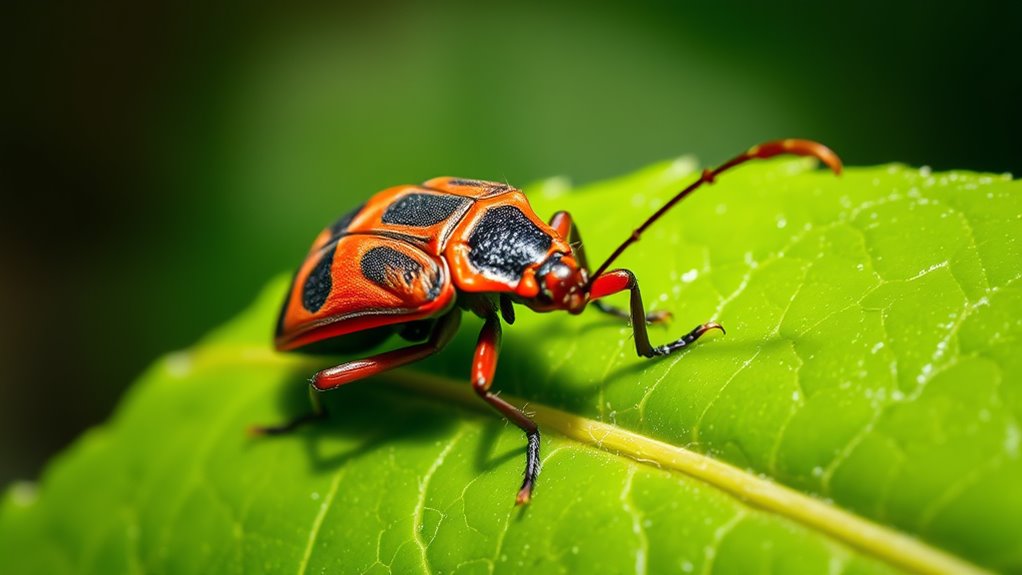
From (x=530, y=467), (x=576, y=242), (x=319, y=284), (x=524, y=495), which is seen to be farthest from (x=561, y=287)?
(x=319, y=284)

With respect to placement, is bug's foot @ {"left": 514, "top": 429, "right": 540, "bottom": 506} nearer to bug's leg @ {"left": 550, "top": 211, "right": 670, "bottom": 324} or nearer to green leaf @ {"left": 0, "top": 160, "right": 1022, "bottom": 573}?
green leaf @ {"left": 0, "top": 160, "right": 1022, "bottom": 573}

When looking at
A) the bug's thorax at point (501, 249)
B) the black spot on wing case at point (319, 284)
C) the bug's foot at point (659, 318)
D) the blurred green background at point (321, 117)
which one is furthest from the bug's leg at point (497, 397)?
the blurred green background at point (321, 117)

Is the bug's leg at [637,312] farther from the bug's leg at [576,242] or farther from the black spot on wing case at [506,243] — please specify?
the black spot on wing case at [506,243]

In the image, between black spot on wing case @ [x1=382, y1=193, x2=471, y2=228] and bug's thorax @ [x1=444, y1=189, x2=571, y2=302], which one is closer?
bug's thorax @ [x1=444, y1=189, x2=571, y2=302]

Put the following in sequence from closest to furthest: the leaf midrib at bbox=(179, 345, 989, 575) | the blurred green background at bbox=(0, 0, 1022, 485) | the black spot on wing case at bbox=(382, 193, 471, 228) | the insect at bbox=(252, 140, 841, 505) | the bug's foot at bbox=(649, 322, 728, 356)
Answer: the leaf midrib at bbox=(179, 345, 989, 575)
the bug's foot at bbox=(649, 322, 728, 356)
the insect at bbox=(252, 140, 841, 505)
the black spot on wing case at bbox=(382, 193, 471, 228)
the blurred green background at bbox=(0, 0, 1022, 485)

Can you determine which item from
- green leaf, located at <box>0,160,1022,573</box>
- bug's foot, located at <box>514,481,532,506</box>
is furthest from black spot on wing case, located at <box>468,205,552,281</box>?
bug's foot, located at <box>514,481,532,506</box>

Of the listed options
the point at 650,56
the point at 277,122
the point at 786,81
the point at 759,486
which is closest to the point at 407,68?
the point at 277,122

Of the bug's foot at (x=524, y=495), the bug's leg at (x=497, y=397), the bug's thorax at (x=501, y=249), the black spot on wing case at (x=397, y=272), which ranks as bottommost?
the bug's foot at (x=524, y=495)

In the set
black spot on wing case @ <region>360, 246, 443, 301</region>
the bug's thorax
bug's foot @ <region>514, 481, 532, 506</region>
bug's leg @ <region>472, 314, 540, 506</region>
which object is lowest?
bug's foot @ <region>514, 481, 532, 506</region>
